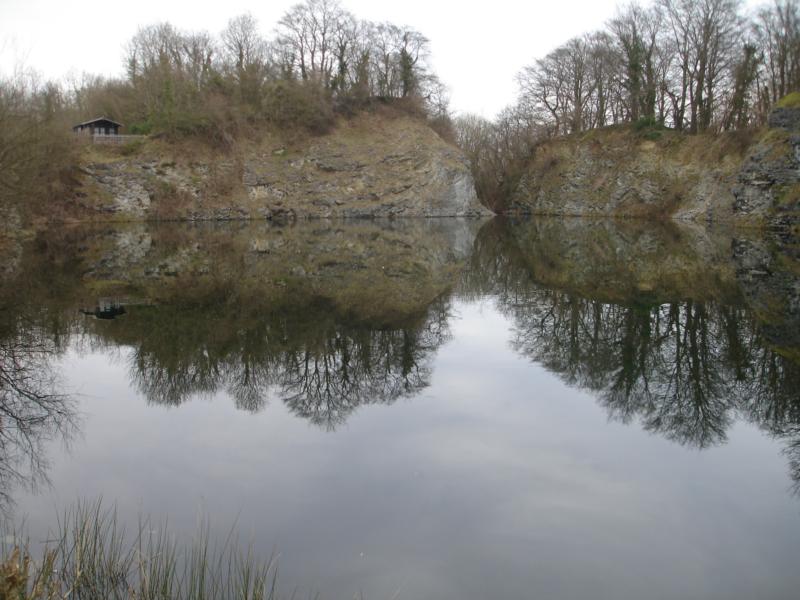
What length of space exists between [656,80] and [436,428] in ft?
194

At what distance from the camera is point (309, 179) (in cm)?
5975

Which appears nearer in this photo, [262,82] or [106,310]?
[106,310]

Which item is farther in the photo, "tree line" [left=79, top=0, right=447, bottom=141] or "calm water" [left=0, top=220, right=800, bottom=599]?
"tree line" [left=79, top=0, right=447, bottom=141]

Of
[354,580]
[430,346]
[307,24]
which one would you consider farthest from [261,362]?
[307,24]

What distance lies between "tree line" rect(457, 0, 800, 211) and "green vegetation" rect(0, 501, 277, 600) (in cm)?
4910

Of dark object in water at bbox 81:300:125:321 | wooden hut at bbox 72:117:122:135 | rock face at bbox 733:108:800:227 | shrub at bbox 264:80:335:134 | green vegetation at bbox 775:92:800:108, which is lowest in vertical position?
dark object in water at bbox 81:300:125:321

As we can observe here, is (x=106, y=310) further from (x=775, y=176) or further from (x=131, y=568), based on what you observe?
(x=775, y=176)

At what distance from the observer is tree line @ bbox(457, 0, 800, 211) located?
47244 millimetres

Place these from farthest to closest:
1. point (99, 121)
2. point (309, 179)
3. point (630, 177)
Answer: point (309, 179) < point (99, 121) < point (630, 177)

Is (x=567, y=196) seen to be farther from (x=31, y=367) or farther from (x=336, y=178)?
(x=31, y=367)

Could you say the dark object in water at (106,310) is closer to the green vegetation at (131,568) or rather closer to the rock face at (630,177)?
the green vegetation at (131,568)

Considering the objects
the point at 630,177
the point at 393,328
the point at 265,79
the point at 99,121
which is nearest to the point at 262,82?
the point at 265,79

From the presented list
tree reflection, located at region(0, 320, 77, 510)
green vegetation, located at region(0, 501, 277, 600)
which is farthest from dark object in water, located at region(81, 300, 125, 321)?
green vegetation, located at region(0, 501, 277, 600)

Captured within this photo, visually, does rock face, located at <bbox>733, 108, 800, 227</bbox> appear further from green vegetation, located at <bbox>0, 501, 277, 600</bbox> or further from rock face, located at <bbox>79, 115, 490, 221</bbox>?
green vegetation, located at <bbox>0, 501, 277, 600</bbox>
